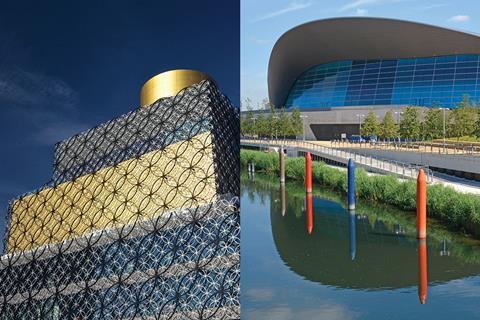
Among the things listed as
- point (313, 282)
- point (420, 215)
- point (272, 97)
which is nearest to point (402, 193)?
point (420, 215)

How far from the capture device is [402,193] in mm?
16422

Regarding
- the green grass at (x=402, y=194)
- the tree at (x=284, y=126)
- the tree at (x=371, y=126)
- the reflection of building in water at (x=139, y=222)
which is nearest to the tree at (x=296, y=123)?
the tree at (x=284, y=126)

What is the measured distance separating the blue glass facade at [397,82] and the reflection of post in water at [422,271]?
26.7 meters

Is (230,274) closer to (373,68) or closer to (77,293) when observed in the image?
(77,293)

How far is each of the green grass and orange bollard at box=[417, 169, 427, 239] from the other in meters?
0.95

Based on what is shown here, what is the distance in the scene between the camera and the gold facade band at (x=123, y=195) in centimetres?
852

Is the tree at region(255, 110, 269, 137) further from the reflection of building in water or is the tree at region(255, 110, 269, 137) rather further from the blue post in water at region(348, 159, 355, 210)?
the reflection of building in water

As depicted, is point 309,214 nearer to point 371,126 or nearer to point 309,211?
point 309,211

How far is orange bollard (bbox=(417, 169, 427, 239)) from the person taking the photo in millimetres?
12695

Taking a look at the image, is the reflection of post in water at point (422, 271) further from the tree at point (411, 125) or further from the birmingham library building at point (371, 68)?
the birmingham library building at point (371, 68)

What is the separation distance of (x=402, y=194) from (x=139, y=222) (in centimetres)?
1040

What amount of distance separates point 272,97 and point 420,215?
148 feet

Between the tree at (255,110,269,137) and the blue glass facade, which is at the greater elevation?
the blue glass facade

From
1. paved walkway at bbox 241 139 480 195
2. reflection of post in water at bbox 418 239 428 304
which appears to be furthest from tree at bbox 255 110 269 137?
reflection of post in water at bbox 418 239 428 304
